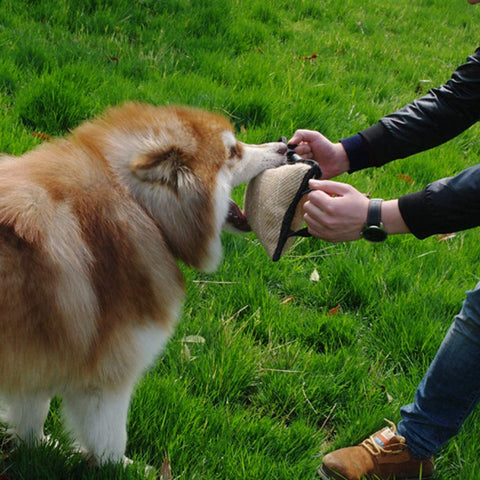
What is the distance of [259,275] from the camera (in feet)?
9.89

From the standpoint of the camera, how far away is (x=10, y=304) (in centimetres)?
159

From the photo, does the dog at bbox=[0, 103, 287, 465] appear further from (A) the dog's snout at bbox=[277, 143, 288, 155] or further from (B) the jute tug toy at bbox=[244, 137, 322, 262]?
(A) the dog's snout at bbox=[277, 143, 288, 155]

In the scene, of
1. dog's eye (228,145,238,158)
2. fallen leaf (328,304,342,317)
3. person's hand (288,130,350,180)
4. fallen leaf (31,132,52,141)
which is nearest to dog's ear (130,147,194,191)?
dog's eye (228,145,238,158)

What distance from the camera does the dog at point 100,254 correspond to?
1.65 m

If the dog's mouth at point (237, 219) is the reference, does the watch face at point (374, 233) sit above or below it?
above

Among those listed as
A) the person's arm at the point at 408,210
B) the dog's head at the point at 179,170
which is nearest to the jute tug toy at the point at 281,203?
the person's arm at the point at 408,210

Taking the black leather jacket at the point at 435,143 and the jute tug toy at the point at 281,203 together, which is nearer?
the black leather jacket at the point at 435,143

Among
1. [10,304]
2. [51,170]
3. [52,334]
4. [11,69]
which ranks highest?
[51,170]

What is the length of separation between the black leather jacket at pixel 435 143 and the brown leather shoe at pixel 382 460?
90 centimetres

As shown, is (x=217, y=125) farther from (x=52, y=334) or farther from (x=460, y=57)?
(x=460, y=57)

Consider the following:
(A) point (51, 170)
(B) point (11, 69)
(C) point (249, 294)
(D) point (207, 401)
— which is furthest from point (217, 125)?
(B) point (11, 69)

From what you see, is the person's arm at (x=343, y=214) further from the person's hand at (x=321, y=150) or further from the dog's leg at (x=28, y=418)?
the dog's leg at (x=28, y=418)

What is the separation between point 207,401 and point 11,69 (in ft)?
9.11

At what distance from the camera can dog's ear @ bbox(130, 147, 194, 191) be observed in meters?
1.89
